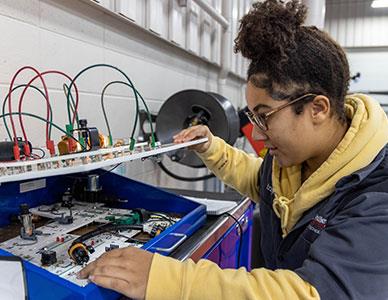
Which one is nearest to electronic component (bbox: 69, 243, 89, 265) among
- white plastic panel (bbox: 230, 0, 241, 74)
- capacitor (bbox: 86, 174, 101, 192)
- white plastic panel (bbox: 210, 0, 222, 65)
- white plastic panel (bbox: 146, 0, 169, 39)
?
capacitor (bbox: 86, 174, 101, 192)

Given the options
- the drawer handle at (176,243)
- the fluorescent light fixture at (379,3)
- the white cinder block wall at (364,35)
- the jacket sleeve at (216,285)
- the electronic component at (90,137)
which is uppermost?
the fluorescent light fixture at (379,3)

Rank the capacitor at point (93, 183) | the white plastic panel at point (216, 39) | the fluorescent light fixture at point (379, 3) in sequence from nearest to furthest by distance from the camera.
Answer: the capacitor at point (93, 183) → the white plastic panel at point (216, 39) → the fluorescent light fixture at point (379, 3)

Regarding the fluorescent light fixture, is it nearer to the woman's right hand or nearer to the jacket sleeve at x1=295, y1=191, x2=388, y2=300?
the woman's right hand

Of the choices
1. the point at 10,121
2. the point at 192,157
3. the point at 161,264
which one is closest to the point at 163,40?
the point at 192,157

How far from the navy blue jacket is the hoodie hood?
0.9 inches

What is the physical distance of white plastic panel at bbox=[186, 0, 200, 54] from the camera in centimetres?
245

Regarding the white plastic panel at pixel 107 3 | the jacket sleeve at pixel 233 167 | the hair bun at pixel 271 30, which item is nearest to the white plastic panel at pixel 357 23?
the white plastic panel at pixel 107 3

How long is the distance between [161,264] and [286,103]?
0.47 meters

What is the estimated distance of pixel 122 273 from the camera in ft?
2.28

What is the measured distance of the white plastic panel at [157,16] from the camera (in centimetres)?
190

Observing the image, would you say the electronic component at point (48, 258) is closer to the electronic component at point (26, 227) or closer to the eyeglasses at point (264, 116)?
the electronic component at point (26, 227)

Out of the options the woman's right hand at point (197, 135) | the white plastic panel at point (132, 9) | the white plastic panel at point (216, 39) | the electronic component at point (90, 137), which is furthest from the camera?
the white plastic panel at point (216, 39)

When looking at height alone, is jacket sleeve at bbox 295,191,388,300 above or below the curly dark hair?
below

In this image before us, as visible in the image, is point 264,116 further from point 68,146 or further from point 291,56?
point 68,146
